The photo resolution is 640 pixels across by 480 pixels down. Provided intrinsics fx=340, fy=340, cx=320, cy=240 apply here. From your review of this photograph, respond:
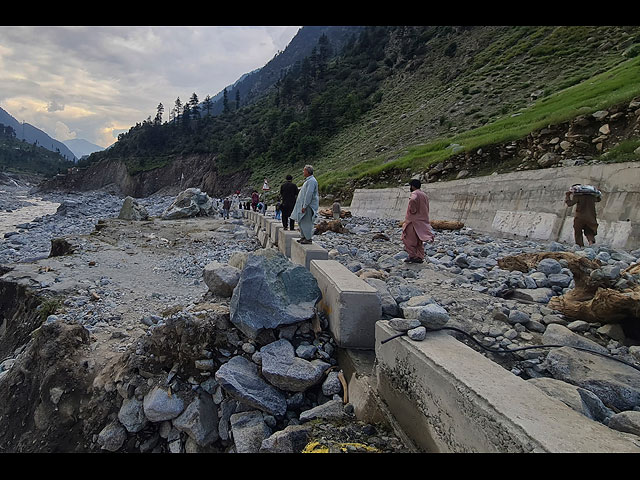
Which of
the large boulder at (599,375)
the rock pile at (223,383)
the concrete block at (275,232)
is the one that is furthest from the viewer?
the concrete block at (275,232)

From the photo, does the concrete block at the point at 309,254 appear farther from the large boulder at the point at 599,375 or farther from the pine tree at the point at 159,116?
the pine tree at the point at 159,116

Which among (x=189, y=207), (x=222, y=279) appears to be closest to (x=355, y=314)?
(x=222, y=279)

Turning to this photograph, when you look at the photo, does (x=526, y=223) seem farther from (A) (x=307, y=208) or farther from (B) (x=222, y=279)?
(B) (x=222, y=279)

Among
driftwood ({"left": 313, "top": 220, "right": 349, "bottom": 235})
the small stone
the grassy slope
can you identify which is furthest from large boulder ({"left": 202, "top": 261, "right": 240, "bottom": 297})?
the grassy slope

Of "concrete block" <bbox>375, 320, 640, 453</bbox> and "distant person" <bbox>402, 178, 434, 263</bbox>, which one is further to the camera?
"distant person" <bbox>402, 178, 434, 263</bbox>

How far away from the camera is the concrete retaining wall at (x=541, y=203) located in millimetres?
7595

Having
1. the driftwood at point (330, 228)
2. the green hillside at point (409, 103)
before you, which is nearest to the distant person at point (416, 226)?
the driftwood at point (330, 228)

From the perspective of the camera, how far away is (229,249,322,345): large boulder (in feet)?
13.3

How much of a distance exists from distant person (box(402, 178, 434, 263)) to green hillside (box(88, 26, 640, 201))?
8.29 metres

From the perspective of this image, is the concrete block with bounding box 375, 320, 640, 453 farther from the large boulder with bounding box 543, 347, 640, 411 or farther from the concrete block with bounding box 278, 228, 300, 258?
the concrete block with bounding box 278, 228, 300, 258

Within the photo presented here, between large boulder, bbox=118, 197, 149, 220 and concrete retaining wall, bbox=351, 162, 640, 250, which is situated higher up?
concrete retaining wall, bbox=351, 162, 640, 250

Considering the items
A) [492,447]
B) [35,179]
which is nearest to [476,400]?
[492,447]

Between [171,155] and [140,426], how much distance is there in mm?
85067

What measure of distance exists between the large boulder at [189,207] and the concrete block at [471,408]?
2290 cm
